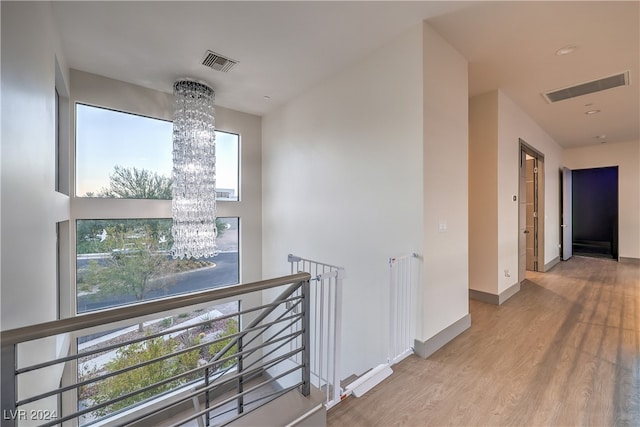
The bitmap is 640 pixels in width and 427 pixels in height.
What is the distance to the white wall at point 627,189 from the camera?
633 cm

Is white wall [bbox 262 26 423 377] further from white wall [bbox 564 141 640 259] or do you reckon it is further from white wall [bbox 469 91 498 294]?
white wall [bbox 564 141 640 259]

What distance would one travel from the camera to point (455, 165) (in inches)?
117

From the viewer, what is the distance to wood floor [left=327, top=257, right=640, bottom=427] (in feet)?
5.95

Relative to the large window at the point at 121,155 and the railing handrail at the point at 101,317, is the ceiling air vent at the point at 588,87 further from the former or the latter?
the large window at the point at 121,155

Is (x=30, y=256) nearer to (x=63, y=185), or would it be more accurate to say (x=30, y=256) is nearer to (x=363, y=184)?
(x=63, y=185)

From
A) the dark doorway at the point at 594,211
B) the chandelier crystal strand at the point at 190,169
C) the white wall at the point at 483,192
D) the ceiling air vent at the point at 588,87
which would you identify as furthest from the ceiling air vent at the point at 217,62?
the dark doorway at the point at 594,211

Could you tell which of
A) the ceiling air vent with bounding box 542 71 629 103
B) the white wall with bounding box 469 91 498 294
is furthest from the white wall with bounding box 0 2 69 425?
the ceiling air vent with bounding box 542 71 629 103

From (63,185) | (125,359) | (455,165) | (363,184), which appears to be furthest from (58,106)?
Answer: (455,165)

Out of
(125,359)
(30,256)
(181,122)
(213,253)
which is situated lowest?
(125,359)

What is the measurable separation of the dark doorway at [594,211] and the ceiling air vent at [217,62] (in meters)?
9.13

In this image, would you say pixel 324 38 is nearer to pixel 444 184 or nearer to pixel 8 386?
pixel 444 184

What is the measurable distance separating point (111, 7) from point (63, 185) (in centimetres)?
215

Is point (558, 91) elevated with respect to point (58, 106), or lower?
elevated

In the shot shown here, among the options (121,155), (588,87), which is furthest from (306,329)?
(588,87)
